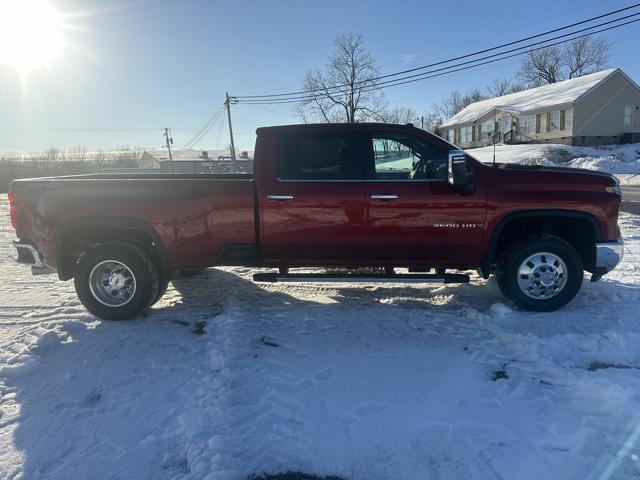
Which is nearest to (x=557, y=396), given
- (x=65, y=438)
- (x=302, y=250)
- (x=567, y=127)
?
(x=302, y=250)

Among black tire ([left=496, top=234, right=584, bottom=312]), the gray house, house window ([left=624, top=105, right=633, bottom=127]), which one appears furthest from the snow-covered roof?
black tire ([left=496, top=234, right=584, bottom=312])

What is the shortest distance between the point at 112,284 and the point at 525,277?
438 centimetres

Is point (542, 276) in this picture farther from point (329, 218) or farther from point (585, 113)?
point (585, 113)

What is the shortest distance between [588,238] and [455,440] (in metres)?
3.22

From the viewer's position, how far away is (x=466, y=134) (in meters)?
53.2

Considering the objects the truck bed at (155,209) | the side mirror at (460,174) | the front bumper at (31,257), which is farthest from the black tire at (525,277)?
the front bumper at (31,257)

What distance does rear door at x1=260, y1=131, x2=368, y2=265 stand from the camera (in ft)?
15.6

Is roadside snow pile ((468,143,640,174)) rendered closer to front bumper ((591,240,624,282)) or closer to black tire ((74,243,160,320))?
front bumper ((591,240,624,282))

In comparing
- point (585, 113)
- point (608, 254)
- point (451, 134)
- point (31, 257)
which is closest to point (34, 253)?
point (31, 257)

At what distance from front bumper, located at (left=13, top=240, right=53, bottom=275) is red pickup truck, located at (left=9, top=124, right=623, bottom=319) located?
0.02 metres

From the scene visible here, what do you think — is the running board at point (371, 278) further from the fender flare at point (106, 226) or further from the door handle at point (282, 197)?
the fender flare at point (106, 226)

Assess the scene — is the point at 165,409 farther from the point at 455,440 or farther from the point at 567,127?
the point at 567,127

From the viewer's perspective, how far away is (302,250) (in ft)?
16.2

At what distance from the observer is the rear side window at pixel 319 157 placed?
15.9 feet
